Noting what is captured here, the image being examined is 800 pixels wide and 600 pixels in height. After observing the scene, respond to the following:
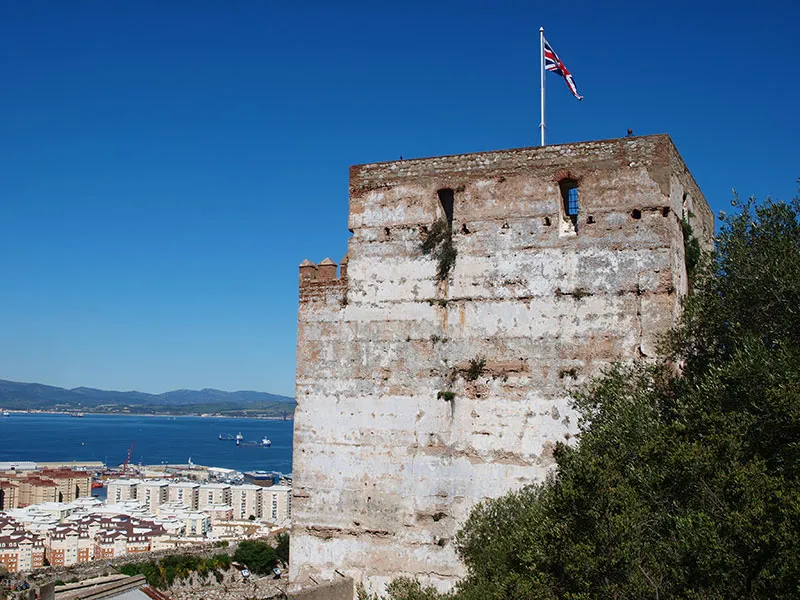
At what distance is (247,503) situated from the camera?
120062 mm

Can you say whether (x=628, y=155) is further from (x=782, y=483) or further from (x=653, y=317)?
(x=782, y=483)

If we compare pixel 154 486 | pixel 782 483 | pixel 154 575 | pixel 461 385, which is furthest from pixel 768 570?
pixel 154 486

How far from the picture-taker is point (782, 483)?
32.5 ft

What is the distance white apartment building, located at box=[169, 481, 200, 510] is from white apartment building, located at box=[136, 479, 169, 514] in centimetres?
116

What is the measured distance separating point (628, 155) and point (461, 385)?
18.8 feet

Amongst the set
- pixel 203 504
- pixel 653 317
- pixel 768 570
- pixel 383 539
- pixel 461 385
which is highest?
pixel 653 317

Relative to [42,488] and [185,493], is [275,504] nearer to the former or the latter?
[185,493]

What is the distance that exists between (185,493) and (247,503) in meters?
19.4

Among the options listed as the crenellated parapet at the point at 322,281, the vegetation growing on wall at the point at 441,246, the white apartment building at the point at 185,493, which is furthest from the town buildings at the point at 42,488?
the vegetation growing on wall at the point at 441,246

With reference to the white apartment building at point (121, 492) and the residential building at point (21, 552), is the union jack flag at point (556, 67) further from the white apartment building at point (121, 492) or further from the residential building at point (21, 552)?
the white apartment building at point (121, 492)

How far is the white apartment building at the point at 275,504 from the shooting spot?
113062mm

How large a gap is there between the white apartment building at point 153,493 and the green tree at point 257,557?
100672mm

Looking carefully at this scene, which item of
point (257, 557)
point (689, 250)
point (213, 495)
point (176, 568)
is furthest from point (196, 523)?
point (689, 250)

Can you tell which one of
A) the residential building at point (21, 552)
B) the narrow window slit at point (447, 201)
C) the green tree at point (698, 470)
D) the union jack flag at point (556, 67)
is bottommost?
the residential building at point (21, 552)
